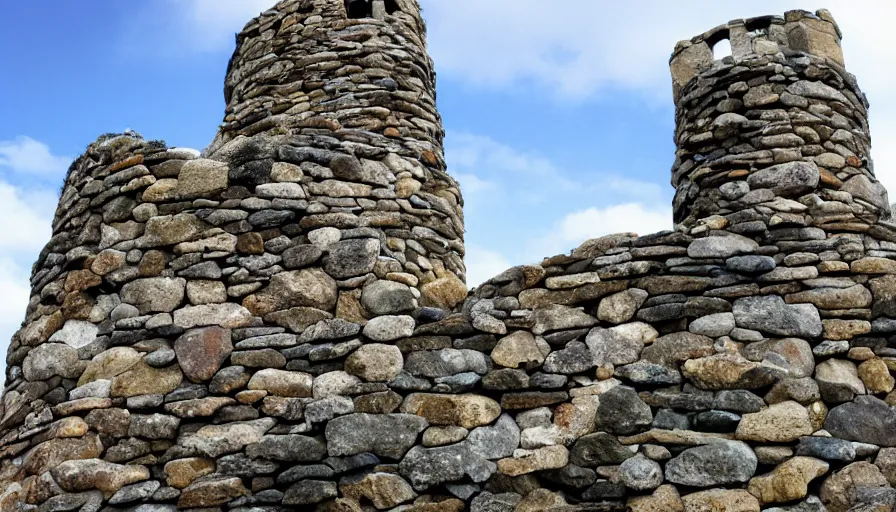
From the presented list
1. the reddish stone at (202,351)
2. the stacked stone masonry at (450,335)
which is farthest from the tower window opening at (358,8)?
the reddish stone at (202,351)

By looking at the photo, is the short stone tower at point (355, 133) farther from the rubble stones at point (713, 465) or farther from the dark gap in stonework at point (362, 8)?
the rubble stones at point (713, 465)

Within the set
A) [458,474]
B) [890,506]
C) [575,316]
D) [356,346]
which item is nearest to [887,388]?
[890,506]

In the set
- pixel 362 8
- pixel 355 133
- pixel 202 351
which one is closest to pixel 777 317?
pixel 355 133

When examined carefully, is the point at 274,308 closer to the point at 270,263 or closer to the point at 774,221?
the point at 270,263

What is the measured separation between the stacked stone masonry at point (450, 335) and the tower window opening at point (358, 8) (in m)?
1.55

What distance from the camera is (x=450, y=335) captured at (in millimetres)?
A: 4730

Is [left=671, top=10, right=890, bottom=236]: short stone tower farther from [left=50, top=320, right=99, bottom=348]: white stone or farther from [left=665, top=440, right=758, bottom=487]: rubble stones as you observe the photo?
[left=50, top=320, right=99, bottom=348]: white stone

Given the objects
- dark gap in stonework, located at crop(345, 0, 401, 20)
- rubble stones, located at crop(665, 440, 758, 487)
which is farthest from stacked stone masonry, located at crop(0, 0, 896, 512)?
dark gap in stonework, located at crop(345, 0, 401, 20)

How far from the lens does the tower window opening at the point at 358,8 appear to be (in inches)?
270

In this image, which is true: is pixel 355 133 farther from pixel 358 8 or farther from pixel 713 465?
pixel 713 465

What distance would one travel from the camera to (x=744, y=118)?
5355mm

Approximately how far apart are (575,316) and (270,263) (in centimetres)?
179

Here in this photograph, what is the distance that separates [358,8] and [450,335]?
335cm

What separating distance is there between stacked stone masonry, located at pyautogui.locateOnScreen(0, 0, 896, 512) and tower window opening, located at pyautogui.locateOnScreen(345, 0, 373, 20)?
155 cm
